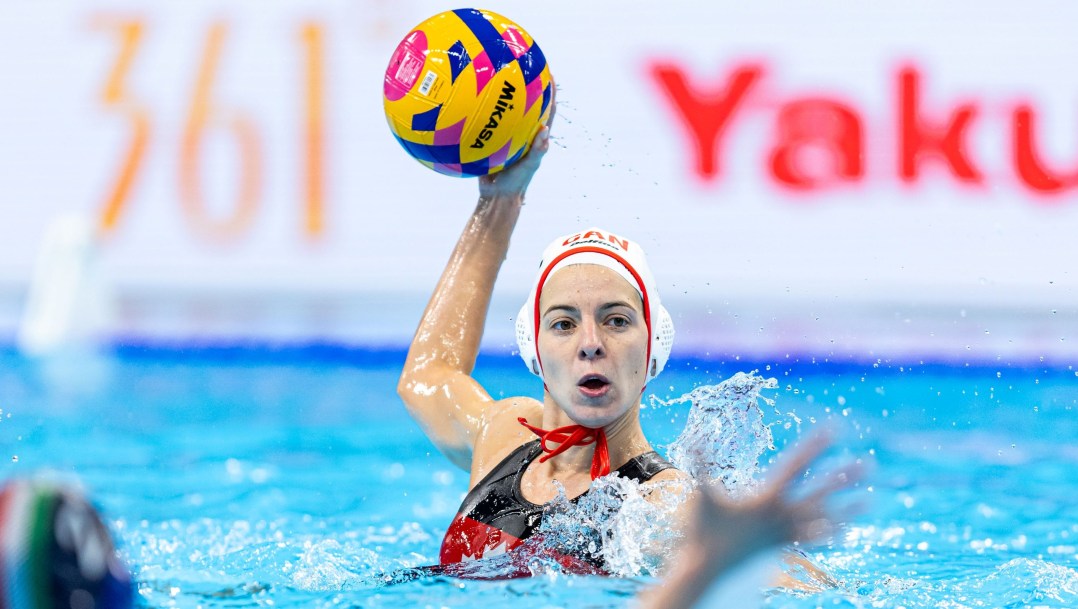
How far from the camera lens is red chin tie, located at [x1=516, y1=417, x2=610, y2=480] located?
2584 mm

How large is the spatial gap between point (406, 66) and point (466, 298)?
57cm

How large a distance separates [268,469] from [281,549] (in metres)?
1.36

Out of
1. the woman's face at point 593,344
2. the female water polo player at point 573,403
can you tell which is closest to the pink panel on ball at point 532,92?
the female water polo player at point 573,403

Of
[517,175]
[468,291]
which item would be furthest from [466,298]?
[517,175]

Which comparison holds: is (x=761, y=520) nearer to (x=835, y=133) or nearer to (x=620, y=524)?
(x=620, y=524)

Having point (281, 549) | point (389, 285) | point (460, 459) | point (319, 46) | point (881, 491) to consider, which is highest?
point (319, 46)

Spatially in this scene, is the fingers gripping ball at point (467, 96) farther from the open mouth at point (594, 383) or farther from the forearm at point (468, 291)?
the open mouth at point (594, 383)

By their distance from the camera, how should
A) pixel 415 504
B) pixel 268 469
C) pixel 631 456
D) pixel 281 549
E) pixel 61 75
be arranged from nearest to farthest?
pixel 631 456, pixel 281 549, pixel 415 504, pixel 268 469, pixel 61 75

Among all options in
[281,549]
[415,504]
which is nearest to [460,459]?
[281,549]

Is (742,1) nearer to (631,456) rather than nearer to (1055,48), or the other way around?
(1055,48)

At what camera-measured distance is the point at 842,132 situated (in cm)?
639

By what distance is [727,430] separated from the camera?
312cm

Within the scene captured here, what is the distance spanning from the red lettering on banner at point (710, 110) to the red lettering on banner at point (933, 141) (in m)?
0.77

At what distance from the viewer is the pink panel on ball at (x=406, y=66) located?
3.04m
